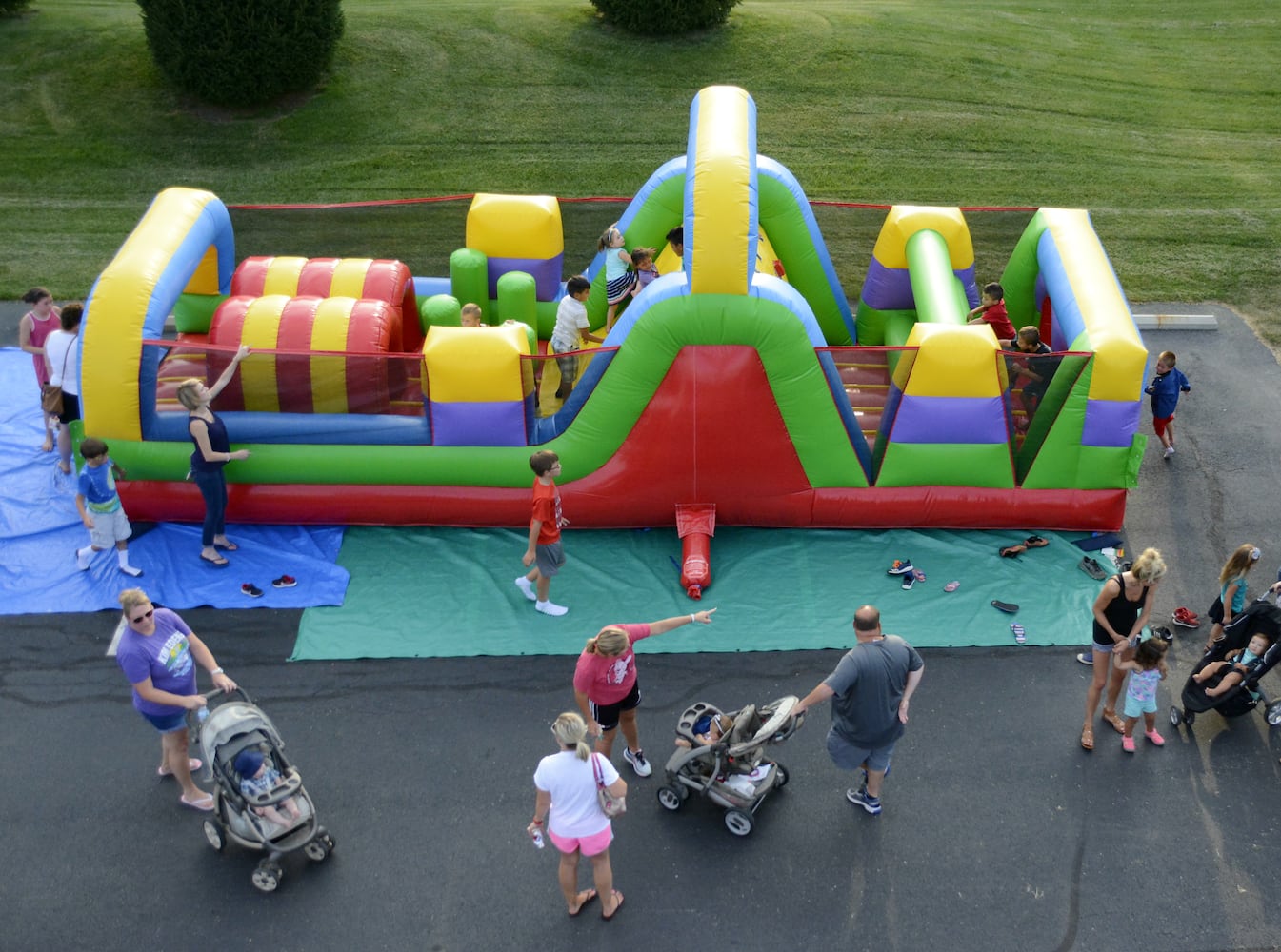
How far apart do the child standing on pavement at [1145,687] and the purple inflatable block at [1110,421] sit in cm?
220

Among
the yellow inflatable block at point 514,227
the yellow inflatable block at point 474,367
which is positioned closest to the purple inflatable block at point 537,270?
the yellow inflatable block at point 514,227

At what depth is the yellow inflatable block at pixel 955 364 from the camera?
879 cm

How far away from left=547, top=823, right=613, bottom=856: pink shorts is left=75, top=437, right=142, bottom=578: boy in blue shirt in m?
4.55

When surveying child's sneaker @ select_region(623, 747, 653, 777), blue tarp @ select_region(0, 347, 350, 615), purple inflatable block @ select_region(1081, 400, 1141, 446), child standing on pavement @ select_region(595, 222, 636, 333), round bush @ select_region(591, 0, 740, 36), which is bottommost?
blue tarp @ select_region(0, 347, 350, 615)

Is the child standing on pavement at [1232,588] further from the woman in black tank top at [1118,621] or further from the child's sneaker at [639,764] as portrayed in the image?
the child's sneaker at [639,764]

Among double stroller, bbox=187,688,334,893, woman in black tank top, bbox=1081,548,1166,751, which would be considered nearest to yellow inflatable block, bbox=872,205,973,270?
woman in black tank top, bbox=1081,548,1166,751

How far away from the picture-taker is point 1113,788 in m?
7.16

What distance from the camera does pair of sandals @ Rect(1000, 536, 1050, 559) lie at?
9.04 metres

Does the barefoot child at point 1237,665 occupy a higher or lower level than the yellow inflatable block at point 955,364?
lower

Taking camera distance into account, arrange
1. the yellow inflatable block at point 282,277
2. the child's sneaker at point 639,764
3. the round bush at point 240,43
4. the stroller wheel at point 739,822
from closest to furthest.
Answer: the stroller wheel at point 739,822 < the child's sneaker at point 639,764 < the yellow inflatable block at point 282,277 < the round bush at point 240,43

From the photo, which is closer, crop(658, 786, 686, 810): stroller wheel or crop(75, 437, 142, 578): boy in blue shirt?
crop(658, 786, 686, 810): stroller wheel

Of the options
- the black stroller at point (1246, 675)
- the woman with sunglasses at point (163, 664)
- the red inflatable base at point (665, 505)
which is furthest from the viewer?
the red inflatable base at point (665, 505)

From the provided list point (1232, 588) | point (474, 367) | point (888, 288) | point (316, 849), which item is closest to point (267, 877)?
point (316, 849)

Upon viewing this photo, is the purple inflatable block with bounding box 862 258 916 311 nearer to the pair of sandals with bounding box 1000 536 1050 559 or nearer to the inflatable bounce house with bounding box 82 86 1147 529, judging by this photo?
the inflatable bounce house with bounding box 82 86 1147 529
